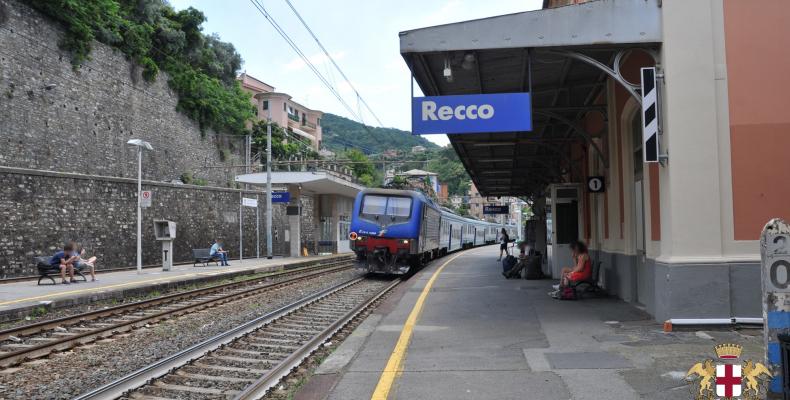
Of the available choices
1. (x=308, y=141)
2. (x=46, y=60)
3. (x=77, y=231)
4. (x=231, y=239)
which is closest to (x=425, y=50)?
(x=77, y=231)

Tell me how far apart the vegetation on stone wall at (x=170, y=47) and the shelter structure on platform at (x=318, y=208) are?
6.90 metres

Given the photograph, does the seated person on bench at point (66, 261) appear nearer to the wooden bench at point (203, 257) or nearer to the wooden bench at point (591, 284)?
the wooden bench at point (203, 257)

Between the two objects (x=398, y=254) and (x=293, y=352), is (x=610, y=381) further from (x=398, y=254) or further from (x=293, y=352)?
(x=398, y=254)

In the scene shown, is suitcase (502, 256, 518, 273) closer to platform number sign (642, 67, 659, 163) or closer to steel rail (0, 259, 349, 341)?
steel rail (0, 259, 349, 341)

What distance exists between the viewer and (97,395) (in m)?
5.45

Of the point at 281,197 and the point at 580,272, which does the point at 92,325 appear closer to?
the point at 580,272

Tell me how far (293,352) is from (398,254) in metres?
11.8

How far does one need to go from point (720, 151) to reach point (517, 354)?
12.5ft

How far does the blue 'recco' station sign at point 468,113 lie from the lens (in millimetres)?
8719

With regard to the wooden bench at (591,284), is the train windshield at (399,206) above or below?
above

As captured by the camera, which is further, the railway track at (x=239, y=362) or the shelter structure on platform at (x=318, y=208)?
the shelter structure on platform at (x=318, y=208)

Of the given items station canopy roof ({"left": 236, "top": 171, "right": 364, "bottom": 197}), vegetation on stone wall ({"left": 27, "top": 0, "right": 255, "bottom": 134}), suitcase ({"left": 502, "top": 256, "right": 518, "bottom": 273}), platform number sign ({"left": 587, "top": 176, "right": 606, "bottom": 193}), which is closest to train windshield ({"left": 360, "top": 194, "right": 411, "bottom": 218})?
suitcase ({"left": 502, "top": 256, "right": 518, "bottom": 273})

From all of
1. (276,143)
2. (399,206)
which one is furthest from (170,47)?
(399,206)

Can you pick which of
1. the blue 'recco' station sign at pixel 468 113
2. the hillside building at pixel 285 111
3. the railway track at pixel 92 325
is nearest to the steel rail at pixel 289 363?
the blue 'recco' station sign at pixel 468 113
